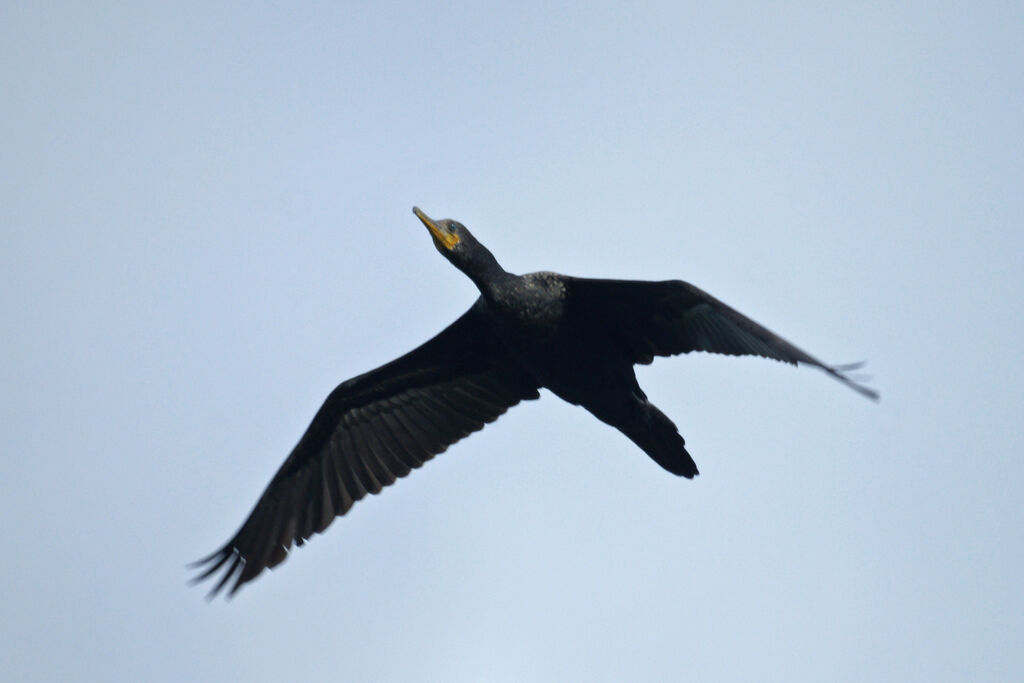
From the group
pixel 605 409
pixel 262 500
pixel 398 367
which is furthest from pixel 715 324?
pixel 262 500

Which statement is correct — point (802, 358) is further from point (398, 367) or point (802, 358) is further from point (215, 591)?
point (215, 591)

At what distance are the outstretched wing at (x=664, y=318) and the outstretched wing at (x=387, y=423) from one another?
5.53 ft

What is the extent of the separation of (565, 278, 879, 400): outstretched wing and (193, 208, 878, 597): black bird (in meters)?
0.01

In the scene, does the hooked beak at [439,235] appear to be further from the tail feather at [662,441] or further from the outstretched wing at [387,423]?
the tail feather at [662,441]

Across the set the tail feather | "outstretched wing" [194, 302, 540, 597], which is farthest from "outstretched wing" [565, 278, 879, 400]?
"outstretched wing" [194, 302, 540, 597]

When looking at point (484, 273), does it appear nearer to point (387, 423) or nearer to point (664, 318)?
point (664, 318)

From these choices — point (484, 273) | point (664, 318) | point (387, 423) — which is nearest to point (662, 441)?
point (664, 318)

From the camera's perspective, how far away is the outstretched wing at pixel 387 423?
535 inches

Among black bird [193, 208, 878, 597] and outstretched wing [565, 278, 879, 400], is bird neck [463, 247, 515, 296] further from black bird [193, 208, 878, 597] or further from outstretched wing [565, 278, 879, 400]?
outstretched wing [565, 278, 879, 400]

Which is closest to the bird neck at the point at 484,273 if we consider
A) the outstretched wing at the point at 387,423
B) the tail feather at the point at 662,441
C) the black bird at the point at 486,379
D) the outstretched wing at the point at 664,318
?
the black bird at the point at 486,379

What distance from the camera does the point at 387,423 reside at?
45.9 feet

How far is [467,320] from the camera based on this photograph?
43.8ft

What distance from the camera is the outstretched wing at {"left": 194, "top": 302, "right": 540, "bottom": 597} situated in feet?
44.6

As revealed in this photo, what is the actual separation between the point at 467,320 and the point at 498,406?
1.07 m
